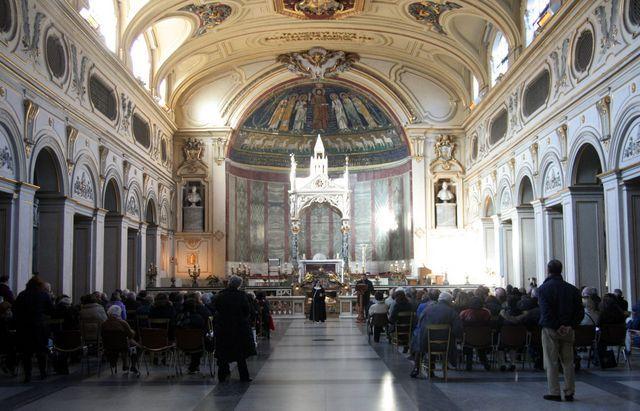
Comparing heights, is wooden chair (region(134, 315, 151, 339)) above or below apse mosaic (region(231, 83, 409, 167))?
below

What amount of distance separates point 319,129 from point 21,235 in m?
21.0

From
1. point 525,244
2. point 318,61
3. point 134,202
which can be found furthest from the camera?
point 318,61

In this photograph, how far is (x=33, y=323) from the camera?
409 inches

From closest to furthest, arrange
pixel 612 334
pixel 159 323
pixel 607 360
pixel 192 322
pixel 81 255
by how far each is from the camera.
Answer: pixel 612 334, pixel 607 360, pixel 192 322, pixel 159 323, pixel 81 255

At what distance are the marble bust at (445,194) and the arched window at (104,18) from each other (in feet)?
49.7

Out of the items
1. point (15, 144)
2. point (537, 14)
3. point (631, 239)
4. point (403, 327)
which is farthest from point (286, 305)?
point (631, 239)

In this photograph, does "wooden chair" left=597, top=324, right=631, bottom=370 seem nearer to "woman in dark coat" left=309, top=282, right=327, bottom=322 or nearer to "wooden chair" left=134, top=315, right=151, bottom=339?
"wooden chair" left=134, top=315, right=151, bottom=339

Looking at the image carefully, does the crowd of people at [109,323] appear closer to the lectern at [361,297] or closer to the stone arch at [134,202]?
the lectern at [361,297]

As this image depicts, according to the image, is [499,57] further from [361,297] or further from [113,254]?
[113,254]

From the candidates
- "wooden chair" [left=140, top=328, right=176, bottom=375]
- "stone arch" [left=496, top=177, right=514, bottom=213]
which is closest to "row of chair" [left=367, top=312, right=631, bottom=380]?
"wooden chair" [left=140, top=328, right=176, bottom=375]

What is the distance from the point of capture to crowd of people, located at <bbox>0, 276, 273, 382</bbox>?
10.1 metres

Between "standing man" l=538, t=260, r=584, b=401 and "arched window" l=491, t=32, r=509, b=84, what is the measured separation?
1643cm

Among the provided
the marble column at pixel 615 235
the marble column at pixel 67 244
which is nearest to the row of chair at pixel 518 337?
the marble column at pixel 615 235

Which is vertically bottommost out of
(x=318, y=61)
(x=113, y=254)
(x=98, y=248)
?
(x=113, y=254)
